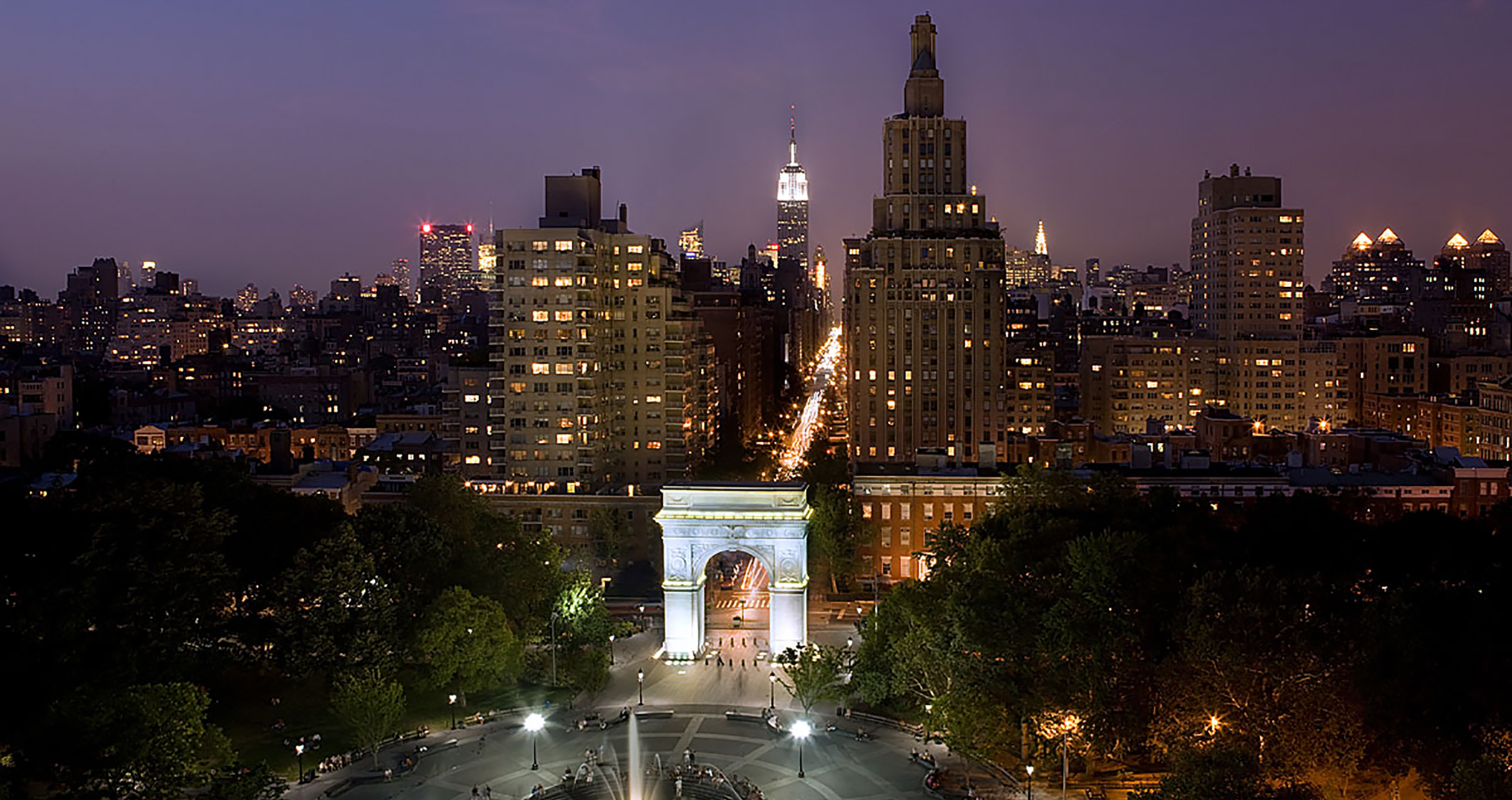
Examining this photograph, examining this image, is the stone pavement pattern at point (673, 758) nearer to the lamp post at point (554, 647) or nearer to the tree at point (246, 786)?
the lamp post at point (554, 647)

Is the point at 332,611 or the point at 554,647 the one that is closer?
the point at 332,611

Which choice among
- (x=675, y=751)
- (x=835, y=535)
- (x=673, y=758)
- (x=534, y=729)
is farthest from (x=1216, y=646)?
(x=835, y=535)

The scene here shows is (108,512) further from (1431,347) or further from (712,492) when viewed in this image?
(1431,347)

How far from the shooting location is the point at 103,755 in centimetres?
4362

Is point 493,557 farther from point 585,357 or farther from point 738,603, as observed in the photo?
point 585,357

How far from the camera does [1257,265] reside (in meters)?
159

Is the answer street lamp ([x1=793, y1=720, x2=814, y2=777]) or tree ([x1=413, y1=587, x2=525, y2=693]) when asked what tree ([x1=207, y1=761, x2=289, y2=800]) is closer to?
tree ([x1=413, y1=587, x2=525, y2=693])

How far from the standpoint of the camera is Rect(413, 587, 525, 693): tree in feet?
201

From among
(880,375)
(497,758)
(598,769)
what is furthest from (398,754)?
(880,375)

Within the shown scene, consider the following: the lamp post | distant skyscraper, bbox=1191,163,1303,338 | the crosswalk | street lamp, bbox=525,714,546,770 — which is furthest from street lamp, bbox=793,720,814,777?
distant skyscraper, bbox=1191,163,1303,338

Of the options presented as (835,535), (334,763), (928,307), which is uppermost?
(928,307)

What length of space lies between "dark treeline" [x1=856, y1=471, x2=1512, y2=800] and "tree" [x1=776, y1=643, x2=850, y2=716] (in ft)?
4.66

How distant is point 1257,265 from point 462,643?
4822 inches

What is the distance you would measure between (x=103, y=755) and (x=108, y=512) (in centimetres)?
1957
